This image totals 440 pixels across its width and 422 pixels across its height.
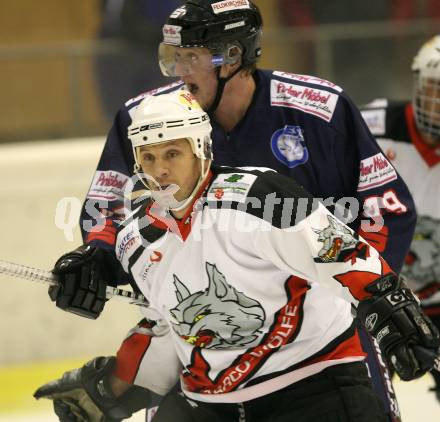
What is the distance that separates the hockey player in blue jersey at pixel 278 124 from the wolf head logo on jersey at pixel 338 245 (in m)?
0.69

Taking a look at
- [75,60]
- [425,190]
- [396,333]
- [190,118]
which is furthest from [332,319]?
[75,60]

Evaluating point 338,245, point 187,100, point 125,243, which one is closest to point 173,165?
point 187,100

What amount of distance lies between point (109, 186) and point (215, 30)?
0.59m

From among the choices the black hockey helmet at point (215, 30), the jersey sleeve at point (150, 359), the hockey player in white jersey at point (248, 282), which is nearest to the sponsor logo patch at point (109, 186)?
the black hockey helmet at point (215, 30)

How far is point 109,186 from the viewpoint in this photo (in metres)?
3.40

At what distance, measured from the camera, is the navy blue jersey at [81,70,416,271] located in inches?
125

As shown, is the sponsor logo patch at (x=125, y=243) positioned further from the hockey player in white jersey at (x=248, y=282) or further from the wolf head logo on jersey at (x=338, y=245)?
the wolf head logo on jersey at (x=338, y=245)

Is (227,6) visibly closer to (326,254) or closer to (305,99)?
(305,99)

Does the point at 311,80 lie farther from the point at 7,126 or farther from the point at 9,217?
the point at 7,126

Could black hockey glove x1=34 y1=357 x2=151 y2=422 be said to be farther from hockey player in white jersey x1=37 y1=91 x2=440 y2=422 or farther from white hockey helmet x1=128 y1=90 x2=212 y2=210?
white hockey helmet x1=128 y1=90 x2=212 y2=210

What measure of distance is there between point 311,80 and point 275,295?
93 cm

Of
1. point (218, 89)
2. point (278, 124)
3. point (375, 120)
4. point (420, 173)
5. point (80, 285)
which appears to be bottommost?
point (420, 173)

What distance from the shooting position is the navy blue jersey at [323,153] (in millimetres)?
3184

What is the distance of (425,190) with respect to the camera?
408 centimetres
